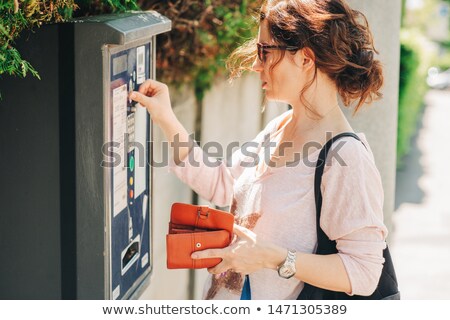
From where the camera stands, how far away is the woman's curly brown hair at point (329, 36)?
2096 mm

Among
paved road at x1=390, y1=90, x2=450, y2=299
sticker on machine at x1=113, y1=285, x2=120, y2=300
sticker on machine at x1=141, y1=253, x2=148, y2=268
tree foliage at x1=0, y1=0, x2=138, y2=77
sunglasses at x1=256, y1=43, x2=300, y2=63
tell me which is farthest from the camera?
paved road at x1=390, y1=90, x2=450, y2=299

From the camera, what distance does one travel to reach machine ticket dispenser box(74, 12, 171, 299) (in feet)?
6.79

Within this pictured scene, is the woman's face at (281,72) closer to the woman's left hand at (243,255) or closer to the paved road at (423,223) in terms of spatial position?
the woman's left hand at (243,255)

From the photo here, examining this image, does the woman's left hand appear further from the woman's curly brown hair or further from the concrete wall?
the concrete wall

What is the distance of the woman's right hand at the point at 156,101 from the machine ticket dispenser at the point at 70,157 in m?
0.04

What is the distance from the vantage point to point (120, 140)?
230 cm

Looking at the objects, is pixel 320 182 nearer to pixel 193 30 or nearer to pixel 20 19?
pixel 20 19

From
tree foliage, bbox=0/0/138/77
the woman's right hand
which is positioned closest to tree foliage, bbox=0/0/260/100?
tree foliage, bbox=0/0/138/77

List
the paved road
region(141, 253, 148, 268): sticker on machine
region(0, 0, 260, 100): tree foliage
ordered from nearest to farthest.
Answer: region(0, 0, 260, 100): tree foliage → region(141, 253, 148, 268): sticker on machine → the paved road

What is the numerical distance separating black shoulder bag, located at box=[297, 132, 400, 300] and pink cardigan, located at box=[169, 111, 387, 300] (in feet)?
0.07

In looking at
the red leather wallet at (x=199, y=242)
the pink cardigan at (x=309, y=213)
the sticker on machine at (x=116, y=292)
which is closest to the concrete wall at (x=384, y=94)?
the pink cardigan at (x=309, y=213)

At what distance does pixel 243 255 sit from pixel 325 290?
29cm

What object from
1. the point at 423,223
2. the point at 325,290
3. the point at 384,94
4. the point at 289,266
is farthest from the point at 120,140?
the point at 423,223

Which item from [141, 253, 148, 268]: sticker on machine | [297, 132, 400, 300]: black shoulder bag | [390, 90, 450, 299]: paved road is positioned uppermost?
[297, 132, 400, 300]: black shoulder bag
